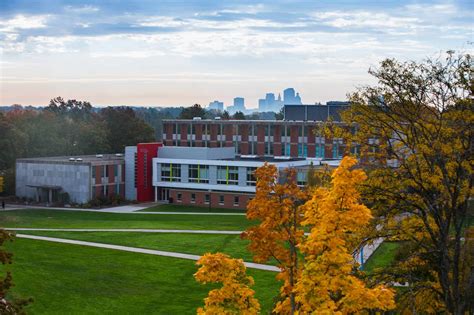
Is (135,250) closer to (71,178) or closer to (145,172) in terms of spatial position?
(71,178)

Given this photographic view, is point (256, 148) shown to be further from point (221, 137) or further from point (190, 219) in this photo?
point (190, 219)

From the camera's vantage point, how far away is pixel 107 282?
38.6m

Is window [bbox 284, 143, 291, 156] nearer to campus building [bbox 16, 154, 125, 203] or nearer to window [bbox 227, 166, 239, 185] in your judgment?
window [bbox 227, 166, 239, 185]

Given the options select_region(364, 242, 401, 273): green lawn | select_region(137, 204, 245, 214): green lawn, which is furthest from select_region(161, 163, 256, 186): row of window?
select_region(364, 242, 401, 273): green lawn

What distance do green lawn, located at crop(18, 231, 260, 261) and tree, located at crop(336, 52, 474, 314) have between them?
81.1 feet

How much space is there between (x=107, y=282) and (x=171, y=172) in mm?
44003

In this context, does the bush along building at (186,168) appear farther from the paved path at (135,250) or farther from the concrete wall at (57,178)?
the paved path at (135,250)

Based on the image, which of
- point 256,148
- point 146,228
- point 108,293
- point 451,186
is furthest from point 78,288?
point 256,148

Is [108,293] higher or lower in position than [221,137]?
lower

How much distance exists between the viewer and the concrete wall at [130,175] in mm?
83062

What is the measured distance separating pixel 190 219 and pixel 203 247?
17.5m

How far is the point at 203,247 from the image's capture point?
48.5m

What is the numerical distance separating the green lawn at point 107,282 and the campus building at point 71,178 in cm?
3064

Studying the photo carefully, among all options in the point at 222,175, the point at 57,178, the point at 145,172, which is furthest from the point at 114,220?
the point at 145,172
